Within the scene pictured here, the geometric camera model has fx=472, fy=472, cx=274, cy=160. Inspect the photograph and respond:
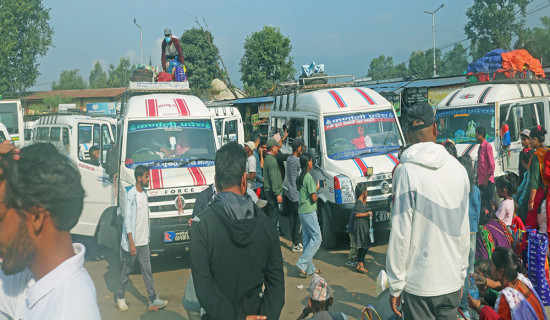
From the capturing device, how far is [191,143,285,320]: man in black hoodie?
2.63 meters

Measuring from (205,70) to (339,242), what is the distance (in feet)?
159

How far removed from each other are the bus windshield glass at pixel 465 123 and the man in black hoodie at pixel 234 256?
30.0 feet

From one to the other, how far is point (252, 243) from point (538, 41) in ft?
172

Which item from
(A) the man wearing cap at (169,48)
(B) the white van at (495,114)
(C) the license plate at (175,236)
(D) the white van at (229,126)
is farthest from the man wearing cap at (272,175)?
(B) the white van at (495,114)

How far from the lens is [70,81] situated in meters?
97.6

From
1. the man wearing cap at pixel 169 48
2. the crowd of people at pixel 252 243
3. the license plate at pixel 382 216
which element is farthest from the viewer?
the man wearing cap at pixel 169 48

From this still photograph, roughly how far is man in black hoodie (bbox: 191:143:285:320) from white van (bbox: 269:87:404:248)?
550cm

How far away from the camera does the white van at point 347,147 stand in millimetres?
8273

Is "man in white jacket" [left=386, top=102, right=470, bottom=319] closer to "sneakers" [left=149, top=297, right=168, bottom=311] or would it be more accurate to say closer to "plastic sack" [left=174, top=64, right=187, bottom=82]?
"sneakers" [left=149, top=297, right=168, bottom=311]

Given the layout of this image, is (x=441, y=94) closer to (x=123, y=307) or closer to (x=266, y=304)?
(x=123, y=307)

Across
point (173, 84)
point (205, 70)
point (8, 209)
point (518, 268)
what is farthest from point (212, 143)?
point (205, 70)

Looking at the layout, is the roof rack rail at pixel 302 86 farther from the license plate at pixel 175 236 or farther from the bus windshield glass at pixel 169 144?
the license plate at pixel 175 236

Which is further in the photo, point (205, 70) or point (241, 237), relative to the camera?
point (205, 70)

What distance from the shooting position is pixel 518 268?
4215 millimetres
